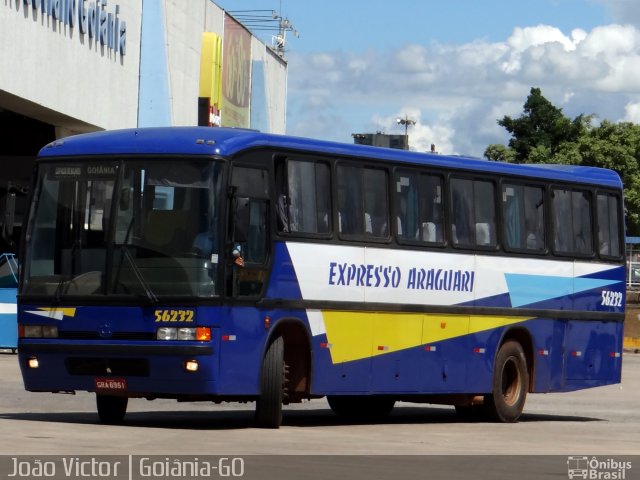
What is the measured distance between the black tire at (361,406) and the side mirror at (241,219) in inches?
182

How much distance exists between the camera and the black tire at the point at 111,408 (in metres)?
17.4

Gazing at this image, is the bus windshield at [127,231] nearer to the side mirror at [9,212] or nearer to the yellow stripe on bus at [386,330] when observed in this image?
the side mirror at [9,212]

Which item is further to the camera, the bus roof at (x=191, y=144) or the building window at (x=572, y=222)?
the building window at (x=572, y=222)

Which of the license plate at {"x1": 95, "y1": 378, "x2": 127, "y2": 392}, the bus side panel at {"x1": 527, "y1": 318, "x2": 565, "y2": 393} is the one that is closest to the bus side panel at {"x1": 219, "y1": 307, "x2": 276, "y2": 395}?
the license plate at {"x1": 95, "y1": 378, "x2": 127, "y2": 392}

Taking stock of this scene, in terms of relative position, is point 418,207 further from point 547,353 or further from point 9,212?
point 9,212

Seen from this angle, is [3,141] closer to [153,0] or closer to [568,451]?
[153,0]

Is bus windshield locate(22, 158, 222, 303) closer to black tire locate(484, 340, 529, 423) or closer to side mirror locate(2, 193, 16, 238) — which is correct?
side mirror locate(2, 193, 16, 238)

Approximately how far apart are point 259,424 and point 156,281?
6.26 feet

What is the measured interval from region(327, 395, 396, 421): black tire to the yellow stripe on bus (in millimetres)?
1467

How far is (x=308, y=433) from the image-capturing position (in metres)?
16.4

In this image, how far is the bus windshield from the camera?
52.5 ft

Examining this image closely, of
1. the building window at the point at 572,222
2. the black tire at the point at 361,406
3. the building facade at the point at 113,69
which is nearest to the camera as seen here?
the black tire at the point at 361,406

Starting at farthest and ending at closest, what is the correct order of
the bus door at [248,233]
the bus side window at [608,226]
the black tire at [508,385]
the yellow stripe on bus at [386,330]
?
the bus side window at [608,226], the black tire at [508,385], the yellow stripe on bus at [386,330], the bus door at [248,233]

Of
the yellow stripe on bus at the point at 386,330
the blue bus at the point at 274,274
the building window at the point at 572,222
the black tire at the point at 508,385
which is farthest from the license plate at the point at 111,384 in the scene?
the building window at the point at 572,222
